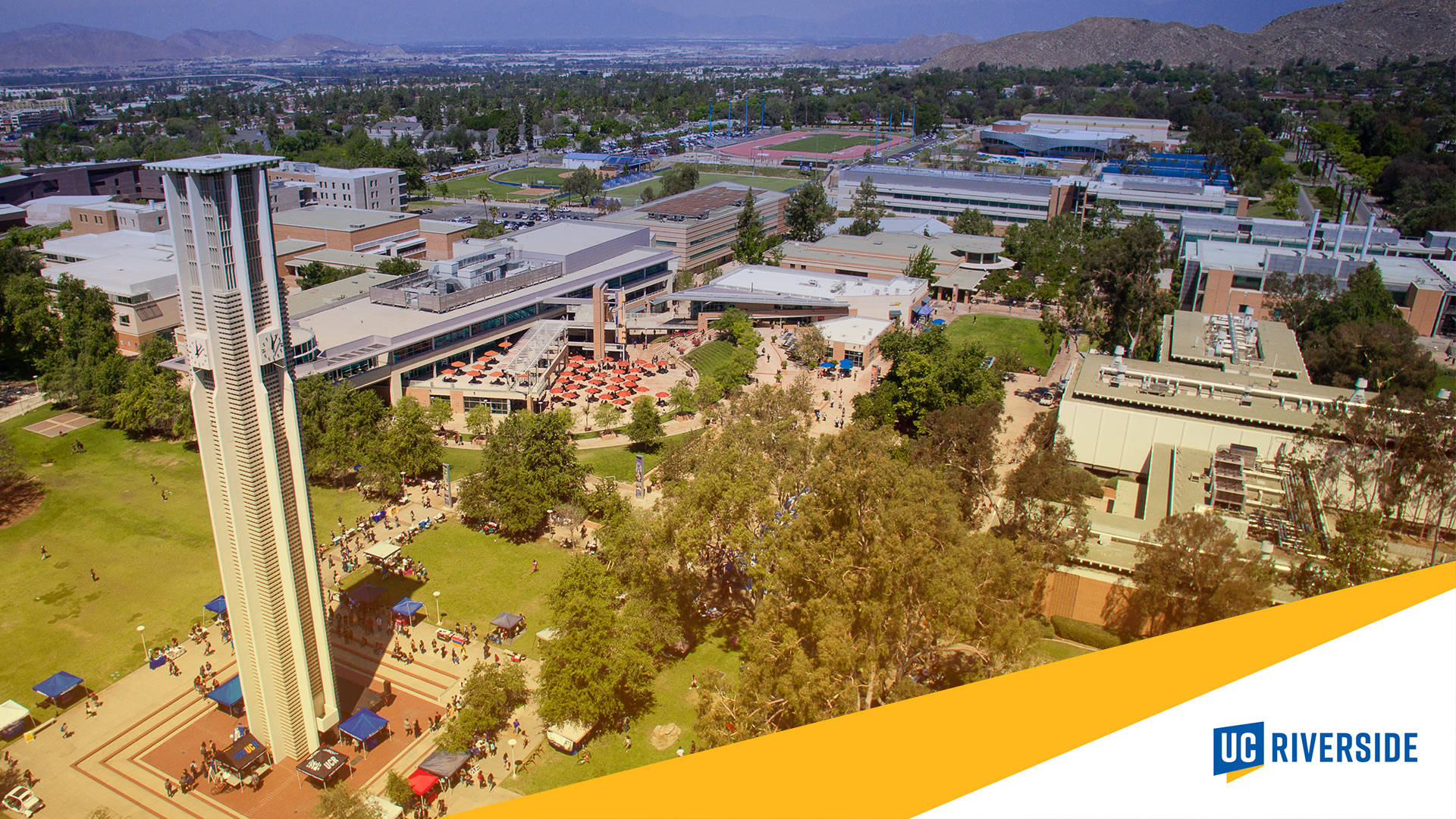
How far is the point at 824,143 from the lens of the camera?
14462 cm

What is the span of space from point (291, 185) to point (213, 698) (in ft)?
235

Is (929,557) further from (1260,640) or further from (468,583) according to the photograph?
(468,583)

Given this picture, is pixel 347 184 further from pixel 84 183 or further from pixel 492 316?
pixel 492 316

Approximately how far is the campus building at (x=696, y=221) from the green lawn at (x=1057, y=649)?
44.2 m

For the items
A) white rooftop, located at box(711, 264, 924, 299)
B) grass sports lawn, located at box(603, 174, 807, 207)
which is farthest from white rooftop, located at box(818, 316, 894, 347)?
grass sports lawn, located at box(603, 174, 807, 207)

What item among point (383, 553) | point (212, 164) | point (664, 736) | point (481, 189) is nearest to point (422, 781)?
point (664, 736)

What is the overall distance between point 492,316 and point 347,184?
48.7 m

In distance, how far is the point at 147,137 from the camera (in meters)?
128

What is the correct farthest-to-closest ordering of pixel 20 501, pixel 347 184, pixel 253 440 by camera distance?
1. pixel 347 184
2. pixel 20 501
3. pixel 253 440

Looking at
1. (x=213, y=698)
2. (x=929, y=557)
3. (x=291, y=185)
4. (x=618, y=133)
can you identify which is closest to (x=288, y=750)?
(x=213, y=698)

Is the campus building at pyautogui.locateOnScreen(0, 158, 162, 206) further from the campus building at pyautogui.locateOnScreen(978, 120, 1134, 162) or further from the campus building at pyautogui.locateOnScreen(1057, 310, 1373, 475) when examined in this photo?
the campus building at pyautogui.locateOnScreen(978, 120, 1134, 162)

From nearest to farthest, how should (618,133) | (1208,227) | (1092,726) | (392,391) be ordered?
1. (1092,726)
2. (392,391)
3. (1208,227)
4. (618,133)

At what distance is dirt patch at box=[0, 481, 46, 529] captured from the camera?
32.1 meters

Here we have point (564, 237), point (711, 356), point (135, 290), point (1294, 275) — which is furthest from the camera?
point (564, 237)
